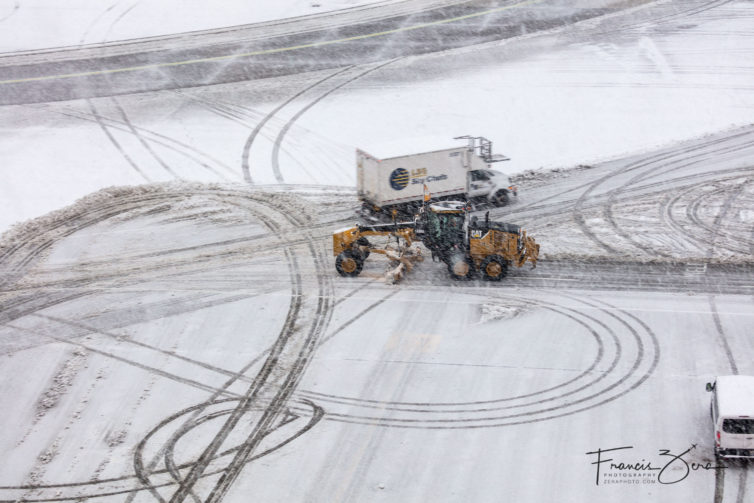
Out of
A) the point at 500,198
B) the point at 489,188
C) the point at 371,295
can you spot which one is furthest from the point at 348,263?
the point at 500,198

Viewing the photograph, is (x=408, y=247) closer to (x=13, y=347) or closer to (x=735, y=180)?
(x=13, y=347)

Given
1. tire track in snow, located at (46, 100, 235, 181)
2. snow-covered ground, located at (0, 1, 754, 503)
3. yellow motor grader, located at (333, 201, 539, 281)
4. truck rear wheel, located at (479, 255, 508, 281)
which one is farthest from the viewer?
tire track in snow, located at (46, 100, 235, 181)

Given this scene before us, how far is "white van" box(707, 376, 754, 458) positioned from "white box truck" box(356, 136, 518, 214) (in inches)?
505

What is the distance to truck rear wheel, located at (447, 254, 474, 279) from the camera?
22.7m

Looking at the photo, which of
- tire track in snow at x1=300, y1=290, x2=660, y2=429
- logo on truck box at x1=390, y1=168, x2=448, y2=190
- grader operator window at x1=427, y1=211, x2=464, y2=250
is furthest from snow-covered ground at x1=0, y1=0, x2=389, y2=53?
tire track in snow at x1=300, y1=290, x2=660, y2=429

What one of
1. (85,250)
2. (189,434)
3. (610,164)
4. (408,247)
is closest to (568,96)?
(610,164)

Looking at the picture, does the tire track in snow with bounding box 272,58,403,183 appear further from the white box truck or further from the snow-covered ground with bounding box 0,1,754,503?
the white box truck

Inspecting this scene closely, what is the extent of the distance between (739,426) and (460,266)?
31.0ft

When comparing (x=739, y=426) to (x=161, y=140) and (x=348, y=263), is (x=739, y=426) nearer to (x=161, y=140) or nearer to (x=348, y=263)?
(x=348, y=263)

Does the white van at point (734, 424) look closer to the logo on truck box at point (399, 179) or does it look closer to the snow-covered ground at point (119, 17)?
the logo on truck box at point (399, 179)

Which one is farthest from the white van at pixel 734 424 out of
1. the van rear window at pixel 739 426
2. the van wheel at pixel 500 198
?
the van wheel at pixel 500 198

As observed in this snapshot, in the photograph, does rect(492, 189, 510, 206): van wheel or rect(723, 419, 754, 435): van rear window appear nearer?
rect(723, 419, 754, 435): van rear window

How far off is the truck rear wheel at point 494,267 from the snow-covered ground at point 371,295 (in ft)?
1.62

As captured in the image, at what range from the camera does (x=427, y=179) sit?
2661 cm
